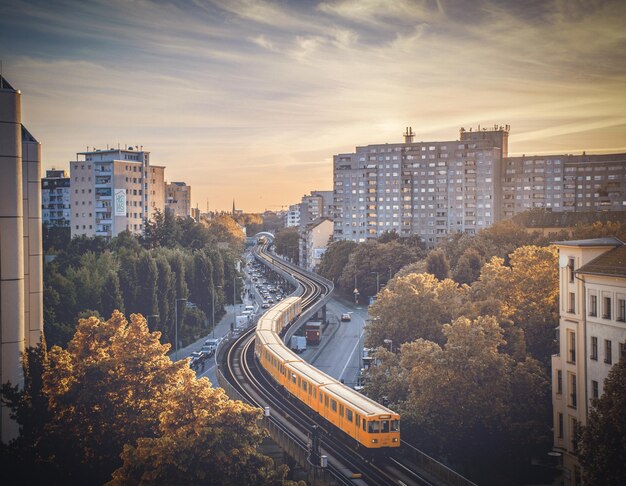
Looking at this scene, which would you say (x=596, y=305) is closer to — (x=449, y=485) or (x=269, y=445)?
(x=449, y=485)

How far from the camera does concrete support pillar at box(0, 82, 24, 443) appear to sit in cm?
3106

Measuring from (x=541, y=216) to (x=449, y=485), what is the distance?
8840cm

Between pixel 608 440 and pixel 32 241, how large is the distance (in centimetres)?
2531

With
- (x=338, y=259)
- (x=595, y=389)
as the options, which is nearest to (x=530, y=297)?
(x=595, y=389)

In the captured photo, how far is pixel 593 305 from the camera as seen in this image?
32188mm

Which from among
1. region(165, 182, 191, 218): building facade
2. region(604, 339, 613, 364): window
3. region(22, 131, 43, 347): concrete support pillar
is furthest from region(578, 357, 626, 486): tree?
region(165, 182, 191, 218): building facade

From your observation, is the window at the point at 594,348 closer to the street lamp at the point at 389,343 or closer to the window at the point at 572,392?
the window at the point at 572,392

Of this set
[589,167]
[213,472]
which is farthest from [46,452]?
[589,167]

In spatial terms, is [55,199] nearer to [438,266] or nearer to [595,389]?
[438,266]

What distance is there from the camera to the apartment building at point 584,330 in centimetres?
3053

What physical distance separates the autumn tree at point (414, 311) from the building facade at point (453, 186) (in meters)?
83.2

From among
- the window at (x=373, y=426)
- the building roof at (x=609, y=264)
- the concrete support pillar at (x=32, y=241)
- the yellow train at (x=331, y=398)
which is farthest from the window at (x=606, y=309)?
the concrete support pillar at (x=32, y=241)

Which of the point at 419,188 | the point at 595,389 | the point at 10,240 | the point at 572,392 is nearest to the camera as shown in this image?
the point at 10,240

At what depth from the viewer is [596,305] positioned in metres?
31.9
